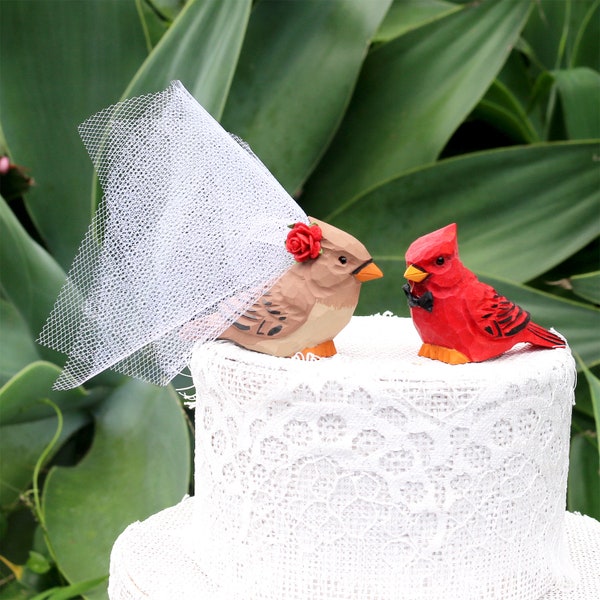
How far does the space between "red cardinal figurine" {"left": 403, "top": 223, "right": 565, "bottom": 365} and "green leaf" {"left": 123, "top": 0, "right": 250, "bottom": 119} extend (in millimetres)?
509

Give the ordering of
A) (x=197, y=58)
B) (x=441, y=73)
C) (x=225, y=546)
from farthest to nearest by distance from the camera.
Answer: (x=441, y=73) < (x=197, y=58) < (x=225, y=546)

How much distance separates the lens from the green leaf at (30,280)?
4.07ft

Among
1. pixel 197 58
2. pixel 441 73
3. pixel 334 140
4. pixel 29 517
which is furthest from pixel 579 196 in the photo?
pixel 29 517

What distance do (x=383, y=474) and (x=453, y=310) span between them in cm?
16

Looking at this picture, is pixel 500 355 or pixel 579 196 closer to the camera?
pixel 500 355

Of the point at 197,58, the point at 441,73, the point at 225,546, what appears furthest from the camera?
the point at 441,73

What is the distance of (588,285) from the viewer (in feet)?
4.19

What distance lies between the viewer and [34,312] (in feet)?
4.20

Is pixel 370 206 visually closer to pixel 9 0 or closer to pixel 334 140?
pixel 334 140

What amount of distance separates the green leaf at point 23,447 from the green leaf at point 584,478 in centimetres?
70

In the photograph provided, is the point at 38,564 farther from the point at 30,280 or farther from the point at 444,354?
the point at 444,354

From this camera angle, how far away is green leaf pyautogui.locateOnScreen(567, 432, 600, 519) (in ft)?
4.36

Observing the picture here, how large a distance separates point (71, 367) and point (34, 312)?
16.9 inches

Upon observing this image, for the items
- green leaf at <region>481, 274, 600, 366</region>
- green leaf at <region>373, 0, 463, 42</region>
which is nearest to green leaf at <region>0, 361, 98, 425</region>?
green leaf at <region>481, 274, 600, 366</region>
